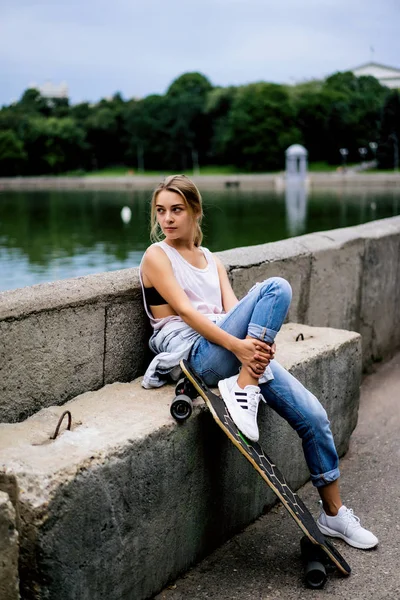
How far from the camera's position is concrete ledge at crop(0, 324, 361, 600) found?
7.41 feet

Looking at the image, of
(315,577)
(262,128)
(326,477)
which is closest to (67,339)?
(326,477)

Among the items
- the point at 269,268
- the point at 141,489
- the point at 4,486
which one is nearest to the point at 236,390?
the point at 141,489

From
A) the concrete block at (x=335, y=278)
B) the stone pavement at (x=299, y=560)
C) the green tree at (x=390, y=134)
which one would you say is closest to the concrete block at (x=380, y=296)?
the concrete block at (x=335, y=278)

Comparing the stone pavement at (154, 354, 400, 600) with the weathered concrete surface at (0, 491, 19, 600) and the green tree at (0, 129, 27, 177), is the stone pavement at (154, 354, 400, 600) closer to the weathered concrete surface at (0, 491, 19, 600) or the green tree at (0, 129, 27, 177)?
the weathered concrete surface at (0, 491, 19, 600)

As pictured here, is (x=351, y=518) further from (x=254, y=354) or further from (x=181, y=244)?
(x=181, y=244)

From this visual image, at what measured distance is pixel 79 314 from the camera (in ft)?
10.3

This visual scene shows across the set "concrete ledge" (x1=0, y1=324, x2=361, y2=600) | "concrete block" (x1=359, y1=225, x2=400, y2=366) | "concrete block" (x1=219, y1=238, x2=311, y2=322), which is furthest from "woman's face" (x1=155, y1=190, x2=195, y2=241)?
"concrete block" (x1=359, y1=225, x2=400, y2=366)

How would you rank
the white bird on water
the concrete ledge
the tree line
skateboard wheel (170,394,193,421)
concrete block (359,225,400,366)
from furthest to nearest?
the tree line, the white bird on water, concrete block (359,225,400,366), skateboard wheel (170,394,193,421), the concrete ledge

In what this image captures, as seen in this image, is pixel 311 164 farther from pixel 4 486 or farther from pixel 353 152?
pixel 4 486

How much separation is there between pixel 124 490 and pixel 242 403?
63cm

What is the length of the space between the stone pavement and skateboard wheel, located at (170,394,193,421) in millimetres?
655

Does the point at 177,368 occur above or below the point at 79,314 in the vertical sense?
below

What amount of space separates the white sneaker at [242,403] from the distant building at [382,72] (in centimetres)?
6898

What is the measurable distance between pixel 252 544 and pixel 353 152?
7442 cm
